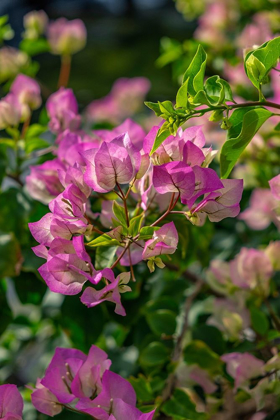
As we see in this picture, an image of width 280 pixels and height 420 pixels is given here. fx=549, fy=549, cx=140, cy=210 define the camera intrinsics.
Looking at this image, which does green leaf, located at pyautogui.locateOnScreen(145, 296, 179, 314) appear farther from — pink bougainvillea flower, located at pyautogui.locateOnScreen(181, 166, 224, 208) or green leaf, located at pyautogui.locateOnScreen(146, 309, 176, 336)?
pink bougainvillea flower, located at pyautogui.locateOnScreen(181, 166, 224, 208)

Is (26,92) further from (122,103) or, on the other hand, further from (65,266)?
(122,103)

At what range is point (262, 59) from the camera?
394mm

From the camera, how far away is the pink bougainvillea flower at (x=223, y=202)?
39cm

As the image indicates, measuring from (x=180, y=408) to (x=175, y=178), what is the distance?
265mm

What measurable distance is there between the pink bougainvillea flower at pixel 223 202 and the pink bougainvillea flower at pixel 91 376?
0.47 feet

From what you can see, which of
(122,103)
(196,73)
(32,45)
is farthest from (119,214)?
(122,103)

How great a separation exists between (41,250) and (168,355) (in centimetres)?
26

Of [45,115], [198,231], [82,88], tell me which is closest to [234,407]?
[198,231]

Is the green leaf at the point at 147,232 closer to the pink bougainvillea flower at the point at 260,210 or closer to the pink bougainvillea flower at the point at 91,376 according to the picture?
the pink bougainvillea flower at the point at 91,376

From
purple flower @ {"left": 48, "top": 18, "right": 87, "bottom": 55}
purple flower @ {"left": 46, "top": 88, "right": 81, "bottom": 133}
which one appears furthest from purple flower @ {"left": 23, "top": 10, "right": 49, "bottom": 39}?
purple flower @ {"left": 46, "top": 88, "right": 81, "bottom": 133}

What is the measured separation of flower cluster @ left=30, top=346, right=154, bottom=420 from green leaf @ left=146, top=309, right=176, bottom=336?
6.7 inches

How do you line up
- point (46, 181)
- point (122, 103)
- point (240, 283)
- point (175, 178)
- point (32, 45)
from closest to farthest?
1. point (175, 178)
2. point (46, 181)
3. point (240, 283)
4. point (32, 45)
5. point (122, 103)

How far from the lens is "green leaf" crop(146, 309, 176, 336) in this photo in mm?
607

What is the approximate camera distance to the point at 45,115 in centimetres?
77
